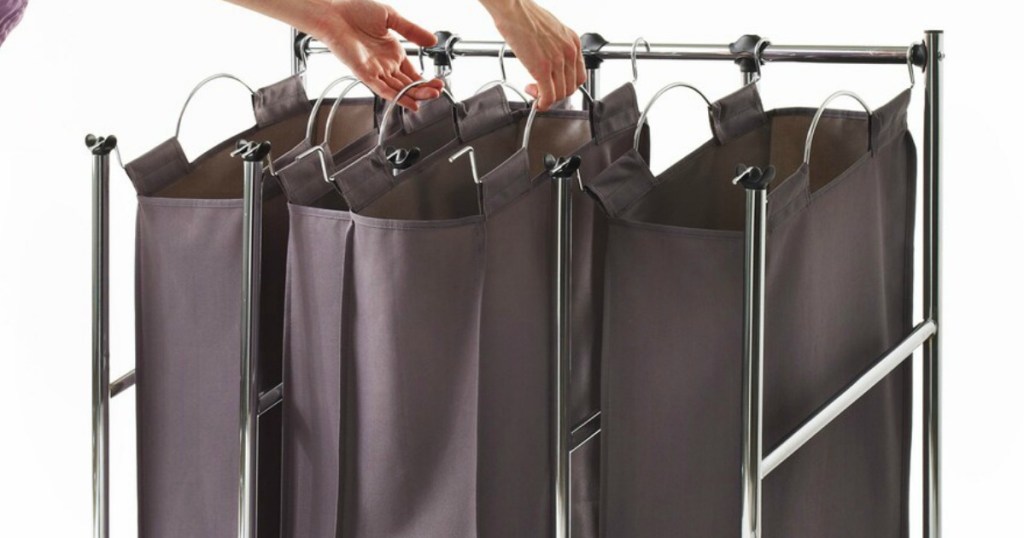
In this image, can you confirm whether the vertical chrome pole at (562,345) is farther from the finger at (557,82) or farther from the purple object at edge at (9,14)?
the purple object at edge at (9,14)

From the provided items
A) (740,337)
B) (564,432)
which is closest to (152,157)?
(564,432)

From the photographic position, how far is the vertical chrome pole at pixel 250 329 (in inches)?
89.4

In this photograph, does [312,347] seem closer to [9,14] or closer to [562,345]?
[562,345]

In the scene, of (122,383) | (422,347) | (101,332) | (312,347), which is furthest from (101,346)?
(422,347)

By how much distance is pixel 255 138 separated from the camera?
2.67 metres

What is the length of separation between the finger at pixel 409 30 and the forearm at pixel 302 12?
0.11 metres

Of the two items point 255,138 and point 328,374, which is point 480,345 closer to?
point 328,374

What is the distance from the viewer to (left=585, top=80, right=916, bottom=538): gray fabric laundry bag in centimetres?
215

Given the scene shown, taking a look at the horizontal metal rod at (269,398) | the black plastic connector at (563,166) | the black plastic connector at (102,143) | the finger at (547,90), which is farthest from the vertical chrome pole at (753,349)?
the black plastic connector at (102,143)

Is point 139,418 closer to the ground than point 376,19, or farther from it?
closer to the ground

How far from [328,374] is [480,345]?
260 mm

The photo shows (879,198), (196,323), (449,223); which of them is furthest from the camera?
(196,323)

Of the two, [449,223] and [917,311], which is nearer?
[449,223]

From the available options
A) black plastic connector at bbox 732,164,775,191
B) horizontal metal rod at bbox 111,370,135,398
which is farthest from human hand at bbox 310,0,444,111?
black plastic connector at bbox 732,164,775,191
